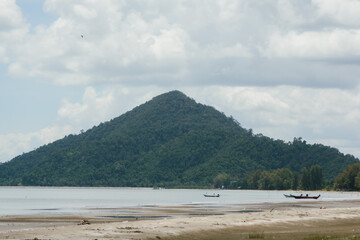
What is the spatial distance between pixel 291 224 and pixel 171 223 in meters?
10.1

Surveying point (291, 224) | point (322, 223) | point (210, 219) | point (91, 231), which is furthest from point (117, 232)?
point (322, 223)

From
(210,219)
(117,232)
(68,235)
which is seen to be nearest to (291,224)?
(210,219)

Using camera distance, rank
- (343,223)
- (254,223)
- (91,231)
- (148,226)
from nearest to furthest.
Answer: (91,231) < (148,226) < (254,223) < (343,223)

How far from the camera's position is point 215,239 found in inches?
1604

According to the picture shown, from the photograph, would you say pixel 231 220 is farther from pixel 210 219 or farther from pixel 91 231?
pixel 91 231

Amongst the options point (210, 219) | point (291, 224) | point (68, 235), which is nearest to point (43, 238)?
point (68, 235)

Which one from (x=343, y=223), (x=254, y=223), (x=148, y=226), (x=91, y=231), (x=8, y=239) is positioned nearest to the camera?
(x=8, y=239)

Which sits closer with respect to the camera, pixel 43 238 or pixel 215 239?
pixel 43 238

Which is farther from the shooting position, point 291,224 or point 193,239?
point 291,224

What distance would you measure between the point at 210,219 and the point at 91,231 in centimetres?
1377

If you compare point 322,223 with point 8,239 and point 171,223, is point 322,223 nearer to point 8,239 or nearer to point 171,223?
point 171,223

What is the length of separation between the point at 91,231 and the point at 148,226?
17.7 feet

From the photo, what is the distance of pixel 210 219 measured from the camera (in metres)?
51.4

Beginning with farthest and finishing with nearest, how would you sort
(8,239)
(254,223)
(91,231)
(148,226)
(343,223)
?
(343,223)
(254,223)
(148,226)
(91,231)
(8,239)
